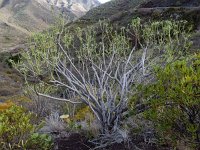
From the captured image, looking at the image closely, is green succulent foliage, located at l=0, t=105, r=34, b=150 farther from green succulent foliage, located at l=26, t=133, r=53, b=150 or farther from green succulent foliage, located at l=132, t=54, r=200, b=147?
green succulent foliage, located at l=132, t=54, r=200, b=147

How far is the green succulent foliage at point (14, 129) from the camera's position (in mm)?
6590

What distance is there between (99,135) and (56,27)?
2995 millimetres

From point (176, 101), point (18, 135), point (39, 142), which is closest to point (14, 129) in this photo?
point (18, 135)

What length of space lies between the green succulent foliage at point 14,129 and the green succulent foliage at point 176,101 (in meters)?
2.29

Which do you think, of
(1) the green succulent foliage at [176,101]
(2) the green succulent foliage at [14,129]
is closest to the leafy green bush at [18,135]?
(2) the green succulent foliage at [14,129]

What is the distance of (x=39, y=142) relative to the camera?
7.13 metres

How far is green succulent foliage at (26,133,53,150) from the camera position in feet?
23.0

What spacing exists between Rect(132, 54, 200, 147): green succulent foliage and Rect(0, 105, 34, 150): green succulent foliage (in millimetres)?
2293

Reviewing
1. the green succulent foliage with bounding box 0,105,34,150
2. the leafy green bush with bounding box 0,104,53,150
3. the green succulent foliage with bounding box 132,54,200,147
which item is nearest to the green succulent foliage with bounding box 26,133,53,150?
the leafy green bush with bounding box 0,104,53,150

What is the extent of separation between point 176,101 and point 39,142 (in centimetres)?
295

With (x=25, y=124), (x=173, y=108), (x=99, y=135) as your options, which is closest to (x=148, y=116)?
(x=173, y=108)

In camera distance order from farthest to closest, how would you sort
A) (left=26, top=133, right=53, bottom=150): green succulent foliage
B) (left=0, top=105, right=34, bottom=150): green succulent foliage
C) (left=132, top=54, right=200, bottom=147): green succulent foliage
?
(left=26, top=133, right=53, bottom=150): green succulent foliage → (left=0, top=105, right=34, bottom=150): green succulent foliage → (left=132, top=54, right=200, bottom=147): green succulent foliage

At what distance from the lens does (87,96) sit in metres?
7.71

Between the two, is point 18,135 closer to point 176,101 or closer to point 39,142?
point 39,142
